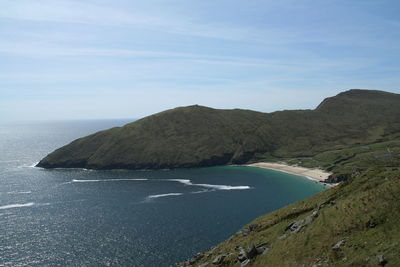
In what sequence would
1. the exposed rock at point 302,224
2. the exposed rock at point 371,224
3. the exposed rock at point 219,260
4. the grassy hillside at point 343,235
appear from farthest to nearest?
the exposed rock at point 219,260, the exposed rock at point 302,224, the exposed rock at point 371,224, the grassy hillside at point 343,235

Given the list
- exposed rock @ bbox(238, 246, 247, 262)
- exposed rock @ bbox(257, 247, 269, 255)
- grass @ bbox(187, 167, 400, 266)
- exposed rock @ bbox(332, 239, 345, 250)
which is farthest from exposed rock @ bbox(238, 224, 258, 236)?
exposed rock @ bbox(332, 239, 345, 250)

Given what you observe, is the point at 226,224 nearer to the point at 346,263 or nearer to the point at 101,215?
the point at 101,215

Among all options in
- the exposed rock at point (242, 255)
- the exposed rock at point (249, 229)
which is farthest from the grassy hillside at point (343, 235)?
the exposed rock at point (249, 229)

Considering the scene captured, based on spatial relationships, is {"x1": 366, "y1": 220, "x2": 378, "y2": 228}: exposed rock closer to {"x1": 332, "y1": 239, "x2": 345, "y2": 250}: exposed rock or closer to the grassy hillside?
the grassy hillside

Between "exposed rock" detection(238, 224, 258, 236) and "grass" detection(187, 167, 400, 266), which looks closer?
"grass" detection(187, 167, 400, 266)

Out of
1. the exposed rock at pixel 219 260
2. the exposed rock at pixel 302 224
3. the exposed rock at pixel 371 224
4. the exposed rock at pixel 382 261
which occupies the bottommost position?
the exposed rock at pixel 219 260

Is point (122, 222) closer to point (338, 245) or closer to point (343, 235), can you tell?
point (343, 235)

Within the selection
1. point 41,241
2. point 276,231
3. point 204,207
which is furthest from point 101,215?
point 276,231

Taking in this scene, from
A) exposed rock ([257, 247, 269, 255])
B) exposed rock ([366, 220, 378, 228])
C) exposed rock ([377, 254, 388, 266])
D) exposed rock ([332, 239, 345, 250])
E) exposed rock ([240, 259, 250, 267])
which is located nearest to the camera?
exposed rock ([377, 254, 388, 266])

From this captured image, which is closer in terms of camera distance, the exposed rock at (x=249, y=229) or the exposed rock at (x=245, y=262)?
the exposed rock at (x=245, y=262)

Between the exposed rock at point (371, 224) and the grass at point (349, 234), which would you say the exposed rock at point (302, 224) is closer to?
the grass at point (349, 234)

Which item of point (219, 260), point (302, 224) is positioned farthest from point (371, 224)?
point (219, 260)

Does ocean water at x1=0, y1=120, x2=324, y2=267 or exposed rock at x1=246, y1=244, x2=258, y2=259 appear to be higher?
exposed rock at x1=246, y1=244, x2=258, y2=259
